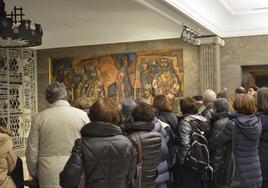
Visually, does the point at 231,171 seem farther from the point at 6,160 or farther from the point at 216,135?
the point at 6,160

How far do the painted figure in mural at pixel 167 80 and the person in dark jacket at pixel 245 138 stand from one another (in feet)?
18.9

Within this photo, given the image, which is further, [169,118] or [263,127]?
[169,118]

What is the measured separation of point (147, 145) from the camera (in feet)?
14.1

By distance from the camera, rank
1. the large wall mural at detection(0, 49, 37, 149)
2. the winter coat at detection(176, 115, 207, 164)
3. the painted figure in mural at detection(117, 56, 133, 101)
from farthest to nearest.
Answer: the large wall mural at detection(0, 49, 37, 149) < the painted figure in mural at detection(117, 56, 133, 101) < the winter coat at detection(176, 115, 207, 164)

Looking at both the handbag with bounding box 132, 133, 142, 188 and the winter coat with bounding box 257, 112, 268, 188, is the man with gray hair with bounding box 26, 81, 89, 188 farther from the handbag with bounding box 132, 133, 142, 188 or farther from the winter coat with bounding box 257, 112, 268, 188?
the winter coat with bounding box 257, 112, 268, 188

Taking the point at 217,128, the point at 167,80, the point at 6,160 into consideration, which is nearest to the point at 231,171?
the point at 217,128

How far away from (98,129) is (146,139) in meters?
0.92

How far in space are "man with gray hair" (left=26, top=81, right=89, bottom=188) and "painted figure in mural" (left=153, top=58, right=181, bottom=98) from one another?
6.97m

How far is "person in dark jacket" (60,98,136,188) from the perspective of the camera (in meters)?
3.42

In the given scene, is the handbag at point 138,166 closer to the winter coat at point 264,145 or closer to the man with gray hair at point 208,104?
the man with gray hair at point 208,104

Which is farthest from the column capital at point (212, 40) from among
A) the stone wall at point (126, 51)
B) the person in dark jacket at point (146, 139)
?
the person in dark jacket at point (146, 139)

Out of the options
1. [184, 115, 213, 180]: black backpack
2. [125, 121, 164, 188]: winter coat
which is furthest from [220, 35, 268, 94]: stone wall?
[125, 121, 164, 188]: winter coat

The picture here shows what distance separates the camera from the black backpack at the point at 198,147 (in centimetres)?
555

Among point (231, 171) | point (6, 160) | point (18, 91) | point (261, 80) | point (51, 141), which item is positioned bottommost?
point (231, 171)
